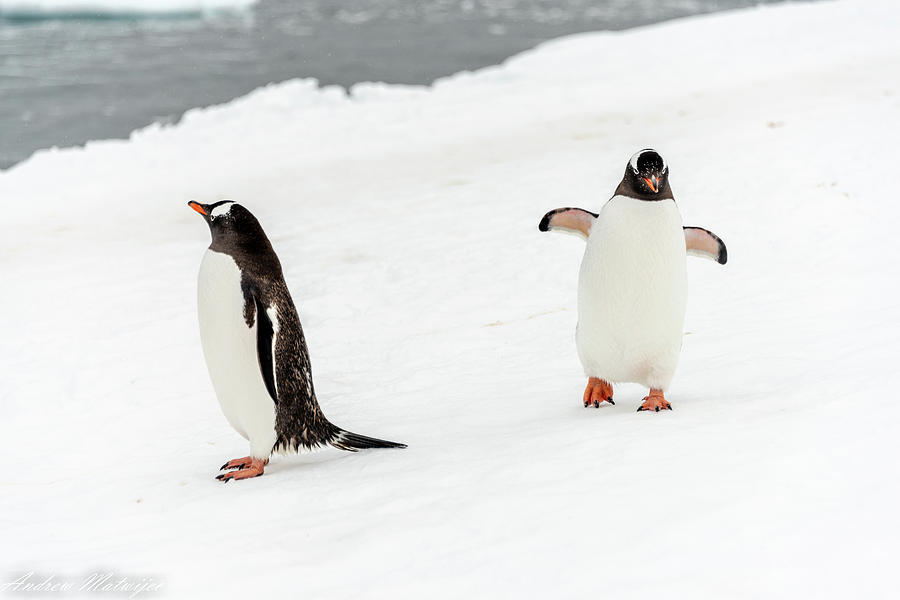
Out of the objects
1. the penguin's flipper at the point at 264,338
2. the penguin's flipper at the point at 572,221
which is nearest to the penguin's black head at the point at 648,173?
the penguin's flipper at the point at 572,221

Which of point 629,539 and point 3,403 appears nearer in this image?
point 629,539

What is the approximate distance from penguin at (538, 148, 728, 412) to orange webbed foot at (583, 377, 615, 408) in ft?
0.14

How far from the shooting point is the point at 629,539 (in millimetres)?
2309

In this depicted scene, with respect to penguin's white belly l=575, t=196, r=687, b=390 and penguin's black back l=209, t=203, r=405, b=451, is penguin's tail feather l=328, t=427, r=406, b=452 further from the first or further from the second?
penguin's white belly l=575, t=196, r=687, b=390

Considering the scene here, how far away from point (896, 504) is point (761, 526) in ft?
1.12

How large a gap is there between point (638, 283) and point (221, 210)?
1570mm

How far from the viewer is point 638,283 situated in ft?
11.6

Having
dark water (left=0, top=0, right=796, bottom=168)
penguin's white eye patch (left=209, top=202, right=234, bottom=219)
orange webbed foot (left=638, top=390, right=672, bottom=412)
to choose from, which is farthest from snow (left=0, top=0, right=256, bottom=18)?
orange webbed foot (left=638, top=390, right=672, bottom=412)

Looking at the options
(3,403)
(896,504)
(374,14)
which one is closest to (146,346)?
(3,403)

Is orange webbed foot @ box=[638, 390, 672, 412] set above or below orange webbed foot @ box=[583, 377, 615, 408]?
above

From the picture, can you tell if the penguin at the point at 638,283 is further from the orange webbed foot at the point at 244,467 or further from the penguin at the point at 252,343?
the orange webbed foot at the point at 244,467

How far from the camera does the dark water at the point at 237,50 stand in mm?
14234

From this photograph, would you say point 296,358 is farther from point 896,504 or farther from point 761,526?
point 896,504

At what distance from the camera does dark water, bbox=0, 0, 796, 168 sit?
1423cm
